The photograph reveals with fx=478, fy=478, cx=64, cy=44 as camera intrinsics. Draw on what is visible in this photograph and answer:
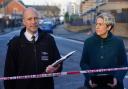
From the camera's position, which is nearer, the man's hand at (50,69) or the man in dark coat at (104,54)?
the man's hand at (50,69)

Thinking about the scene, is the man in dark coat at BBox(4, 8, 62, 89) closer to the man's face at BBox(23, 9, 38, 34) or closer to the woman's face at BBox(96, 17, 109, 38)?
the man's face at BBox(23, 9, 38, 34)

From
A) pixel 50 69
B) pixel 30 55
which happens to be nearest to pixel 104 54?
pixel 50 69

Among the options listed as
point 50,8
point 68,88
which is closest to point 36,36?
point 68,88

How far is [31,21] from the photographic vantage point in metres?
5.52

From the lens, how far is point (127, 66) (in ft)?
19.8

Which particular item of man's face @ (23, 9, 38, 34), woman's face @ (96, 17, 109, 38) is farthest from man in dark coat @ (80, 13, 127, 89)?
man's face @ (23, 9, 38, 34)

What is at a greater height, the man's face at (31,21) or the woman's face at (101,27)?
the man's face at (31,21)

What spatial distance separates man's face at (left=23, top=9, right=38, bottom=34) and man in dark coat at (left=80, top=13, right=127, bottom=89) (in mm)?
696

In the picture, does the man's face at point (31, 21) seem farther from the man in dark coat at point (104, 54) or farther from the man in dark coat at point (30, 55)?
the man in dark coat at point (104, 54)

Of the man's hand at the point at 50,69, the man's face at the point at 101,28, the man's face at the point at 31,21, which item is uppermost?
the man's face at the point at 31,21

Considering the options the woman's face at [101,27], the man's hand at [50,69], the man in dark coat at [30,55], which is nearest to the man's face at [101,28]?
the woman's face at [101,27]

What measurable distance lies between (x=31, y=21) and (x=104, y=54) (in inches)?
37.7

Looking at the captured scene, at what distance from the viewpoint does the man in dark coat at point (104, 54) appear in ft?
18.5

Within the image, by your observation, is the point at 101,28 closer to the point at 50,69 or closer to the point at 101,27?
the point at 101,27
